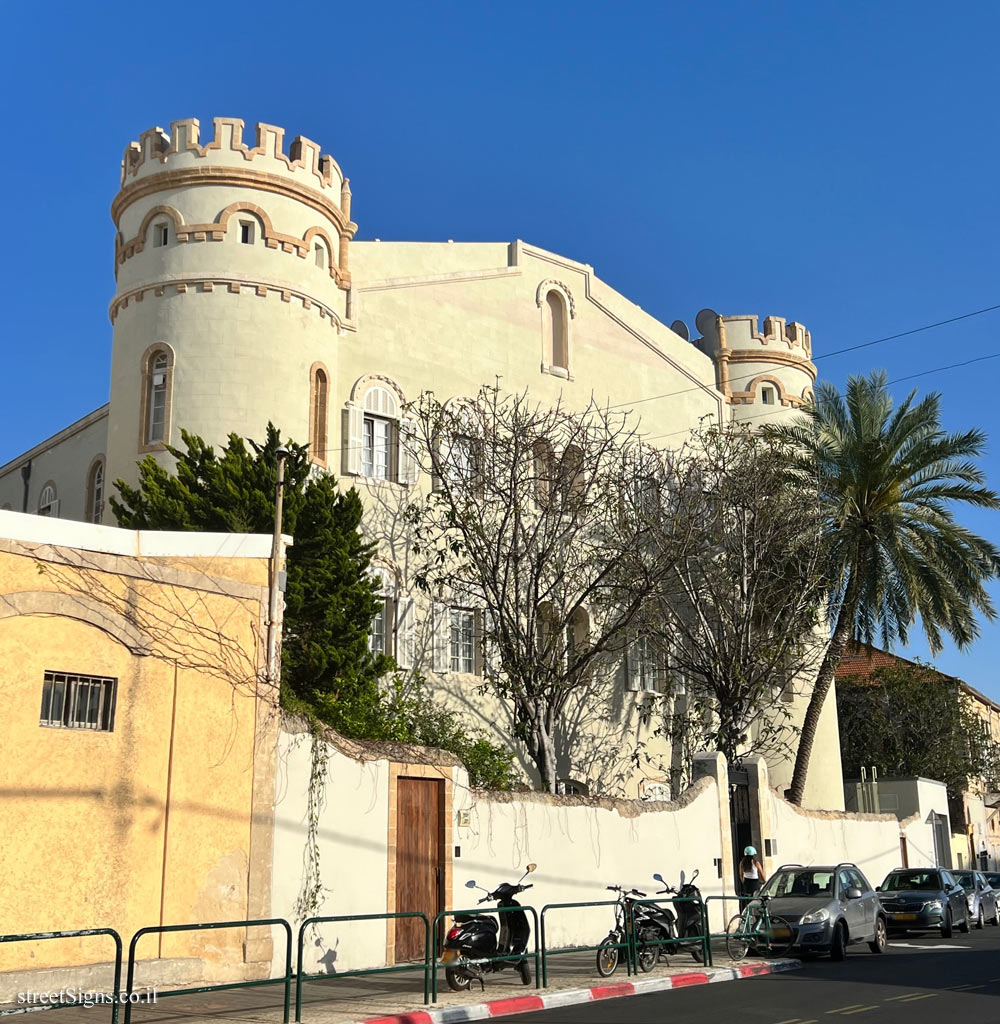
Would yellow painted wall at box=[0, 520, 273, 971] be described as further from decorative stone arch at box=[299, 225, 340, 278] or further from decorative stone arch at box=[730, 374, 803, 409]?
decorative stone arch at box=[730, 374, 803, 409]

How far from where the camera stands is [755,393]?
1446 inches

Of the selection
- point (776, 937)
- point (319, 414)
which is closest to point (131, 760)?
point (776, 937)

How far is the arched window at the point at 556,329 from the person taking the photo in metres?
31.3

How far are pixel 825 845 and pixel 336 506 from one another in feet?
49.8

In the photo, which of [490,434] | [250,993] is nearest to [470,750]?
[490,434]

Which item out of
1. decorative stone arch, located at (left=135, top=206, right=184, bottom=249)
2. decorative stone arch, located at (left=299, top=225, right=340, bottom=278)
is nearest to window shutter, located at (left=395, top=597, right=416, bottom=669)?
decorative stone arch, located at (left=299, top=225, right=340, bottom=278)

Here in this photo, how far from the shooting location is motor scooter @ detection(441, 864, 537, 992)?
44.1 ft

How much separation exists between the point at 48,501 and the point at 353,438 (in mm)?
10969

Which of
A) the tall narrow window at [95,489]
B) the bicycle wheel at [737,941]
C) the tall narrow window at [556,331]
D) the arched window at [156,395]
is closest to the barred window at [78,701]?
the bicycle wheel at [737,941]

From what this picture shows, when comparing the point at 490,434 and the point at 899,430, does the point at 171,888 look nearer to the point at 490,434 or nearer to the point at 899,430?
the point at 490,434

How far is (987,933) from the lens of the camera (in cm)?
2459

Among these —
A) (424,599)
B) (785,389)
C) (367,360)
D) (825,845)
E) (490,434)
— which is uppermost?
(785,389)

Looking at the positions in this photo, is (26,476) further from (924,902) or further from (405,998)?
(924,902)

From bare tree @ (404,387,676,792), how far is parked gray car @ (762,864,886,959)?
5.81m
